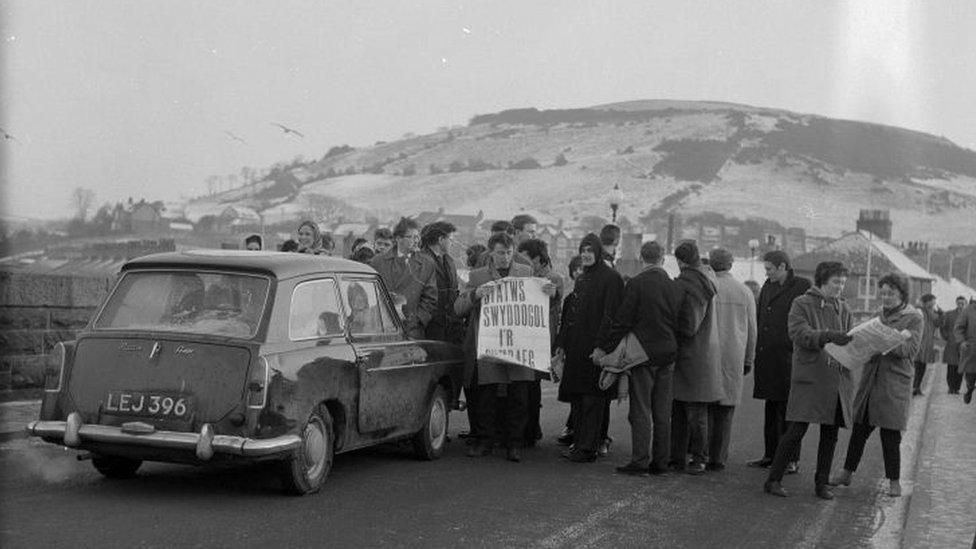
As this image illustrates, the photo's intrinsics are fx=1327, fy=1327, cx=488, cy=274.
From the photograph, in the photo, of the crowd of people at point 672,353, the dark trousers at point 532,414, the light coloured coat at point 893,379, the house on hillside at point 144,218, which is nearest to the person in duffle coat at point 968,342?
the crowd of people at point 672,353

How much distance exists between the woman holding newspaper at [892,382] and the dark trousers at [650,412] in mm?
1568

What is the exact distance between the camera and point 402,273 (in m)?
12.6

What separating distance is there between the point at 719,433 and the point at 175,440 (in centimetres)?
551

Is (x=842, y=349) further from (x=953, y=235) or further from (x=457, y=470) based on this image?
(x=953, y=235)

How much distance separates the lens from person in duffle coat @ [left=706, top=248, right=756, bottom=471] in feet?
39.1

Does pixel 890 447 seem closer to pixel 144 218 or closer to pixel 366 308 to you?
pixel 366 308

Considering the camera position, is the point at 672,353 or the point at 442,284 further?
the point at 442,284

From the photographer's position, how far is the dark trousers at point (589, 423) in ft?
38.2

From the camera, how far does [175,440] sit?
837 cm

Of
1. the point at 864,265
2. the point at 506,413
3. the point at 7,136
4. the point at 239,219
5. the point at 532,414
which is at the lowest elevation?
the point at 532,414

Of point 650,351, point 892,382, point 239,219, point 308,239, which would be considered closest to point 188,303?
point 650,351

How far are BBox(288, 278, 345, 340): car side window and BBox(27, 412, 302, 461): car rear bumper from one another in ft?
2.96

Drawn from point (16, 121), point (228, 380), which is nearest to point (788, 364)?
point (228, 380)

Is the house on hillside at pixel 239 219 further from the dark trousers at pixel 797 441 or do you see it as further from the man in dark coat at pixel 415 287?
the dark trousers at pixel 797 441
